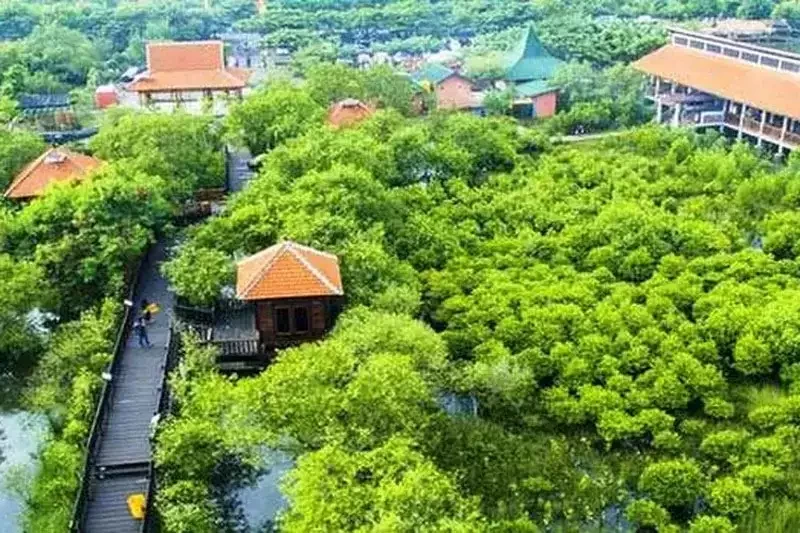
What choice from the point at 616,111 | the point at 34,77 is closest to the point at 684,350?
the point at 616,111

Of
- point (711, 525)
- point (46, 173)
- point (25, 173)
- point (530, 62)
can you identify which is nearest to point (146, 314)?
point (46, 173)

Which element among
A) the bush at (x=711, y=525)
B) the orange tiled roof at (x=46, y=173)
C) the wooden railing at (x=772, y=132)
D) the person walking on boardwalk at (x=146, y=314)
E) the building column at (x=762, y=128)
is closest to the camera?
the bush at (x=711, y=525)

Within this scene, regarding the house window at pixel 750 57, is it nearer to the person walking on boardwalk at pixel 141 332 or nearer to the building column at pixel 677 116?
the building column at pixel 677 116

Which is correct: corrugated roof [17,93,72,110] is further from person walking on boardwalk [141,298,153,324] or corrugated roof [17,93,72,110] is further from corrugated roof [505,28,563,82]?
person walking on boardwalk [141,298,153,324]

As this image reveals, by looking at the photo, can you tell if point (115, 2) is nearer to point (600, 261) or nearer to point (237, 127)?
point (237, 127)

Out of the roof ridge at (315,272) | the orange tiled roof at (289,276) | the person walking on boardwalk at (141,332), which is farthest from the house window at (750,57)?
the person walking on boardwalk at (141,332)
